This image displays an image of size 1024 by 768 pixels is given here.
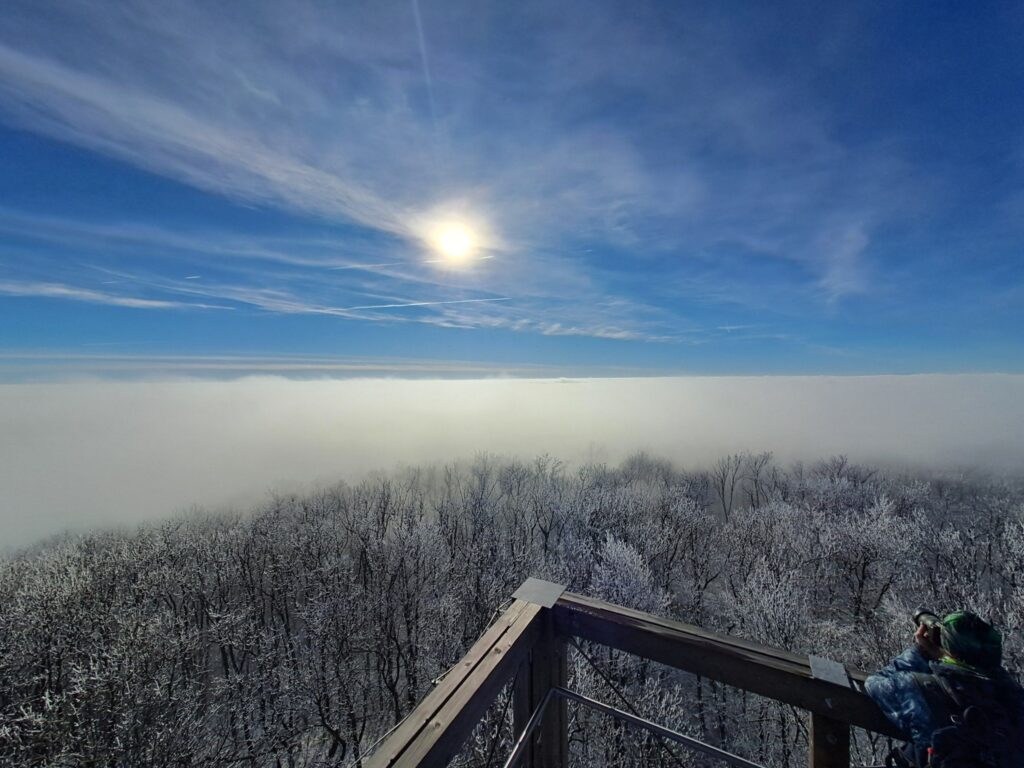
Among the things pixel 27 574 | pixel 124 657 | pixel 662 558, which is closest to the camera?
pixel 124 657

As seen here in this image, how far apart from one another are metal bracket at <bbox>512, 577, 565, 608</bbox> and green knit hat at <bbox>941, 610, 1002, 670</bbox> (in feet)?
7.43

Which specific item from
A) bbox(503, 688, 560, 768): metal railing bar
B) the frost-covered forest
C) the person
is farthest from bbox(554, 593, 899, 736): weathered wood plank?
the frost-covered forest

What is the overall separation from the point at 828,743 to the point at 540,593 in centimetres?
176

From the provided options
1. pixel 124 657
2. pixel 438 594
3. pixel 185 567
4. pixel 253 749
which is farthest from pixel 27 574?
pixel 438 594

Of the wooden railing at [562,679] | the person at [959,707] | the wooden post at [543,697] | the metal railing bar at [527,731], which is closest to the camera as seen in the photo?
the wooden railing at [562,679]

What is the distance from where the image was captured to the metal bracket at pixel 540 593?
287cm

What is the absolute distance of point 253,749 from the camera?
17344mm

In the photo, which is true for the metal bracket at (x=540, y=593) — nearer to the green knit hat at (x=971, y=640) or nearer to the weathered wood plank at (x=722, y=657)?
the weathered wood plank at (x=722, y=657)

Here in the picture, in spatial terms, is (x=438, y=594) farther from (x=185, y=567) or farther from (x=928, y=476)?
(x=928, y=476)

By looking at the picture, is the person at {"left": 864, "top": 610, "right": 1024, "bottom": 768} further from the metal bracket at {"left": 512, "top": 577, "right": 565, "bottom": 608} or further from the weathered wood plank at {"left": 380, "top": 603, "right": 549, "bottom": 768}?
the weathered wood plank at {"left": 380, "top": 603, "right": 549, "bottom": 768}

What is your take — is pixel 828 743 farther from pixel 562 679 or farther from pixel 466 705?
pixel 466 705

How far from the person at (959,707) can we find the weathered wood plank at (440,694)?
→ 1.96 m

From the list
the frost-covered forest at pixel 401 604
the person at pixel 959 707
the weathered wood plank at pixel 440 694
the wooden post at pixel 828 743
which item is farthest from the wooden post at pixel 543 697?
the frost-covered forest at pixel 401 604

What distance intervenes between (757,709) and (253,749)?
22.1 meters
